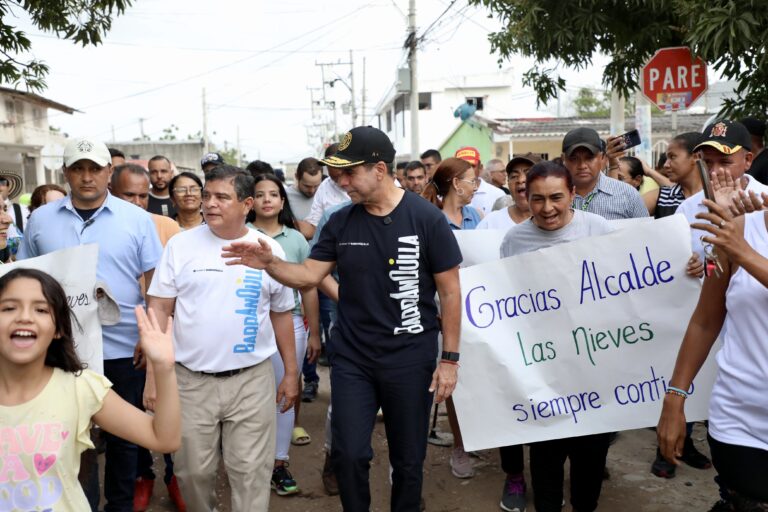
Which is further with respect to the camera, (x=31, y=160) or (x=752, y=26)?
(x=31, y=160)

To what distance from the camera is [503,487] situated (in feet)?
16.8

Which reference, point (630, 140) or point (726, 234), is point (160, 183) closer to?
point (630, 140)

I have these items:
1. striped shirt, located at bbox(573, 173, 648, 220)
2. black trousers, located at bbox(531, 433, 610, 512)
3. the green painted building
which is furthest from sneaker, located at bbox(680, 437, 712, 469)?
the green painted building

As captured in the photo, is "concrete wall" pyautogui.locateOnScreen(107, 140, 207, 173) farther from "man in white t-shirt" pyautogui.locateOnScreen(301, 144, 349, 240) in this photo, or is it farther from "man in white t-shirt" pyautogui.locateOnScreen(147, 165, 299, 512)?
"man in white t-shirt" pyautogui.locateOnScreen(147, 165, 299, 512)

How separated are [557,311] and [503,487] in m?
1.48

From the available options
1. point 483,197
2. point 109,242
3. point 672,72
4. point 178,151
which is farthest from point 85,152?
point 178,151

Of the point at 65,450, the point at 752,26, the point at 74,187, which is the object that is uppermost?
the point at 752,26

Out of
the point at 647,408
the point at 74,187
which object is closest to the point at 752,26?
the point at 647,408

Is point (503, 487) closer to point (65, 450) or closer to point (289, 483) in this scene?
point (289, 483)

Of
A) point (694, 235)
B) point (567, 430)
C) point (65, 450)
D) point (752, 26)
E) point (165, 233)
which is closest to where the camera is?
point (65, 450)

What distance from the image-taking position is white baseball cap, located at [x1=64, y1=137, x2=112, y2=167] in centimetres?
418

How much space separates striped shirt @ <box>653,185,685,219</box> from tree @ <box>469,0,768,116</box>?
116 cm

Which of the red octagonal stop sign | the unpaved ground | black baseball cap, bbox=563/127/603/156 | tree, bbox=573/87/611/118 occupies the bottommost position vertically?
the unpaved ground

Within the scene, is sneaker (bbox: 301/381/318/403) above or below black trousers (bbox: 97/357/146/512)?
below
